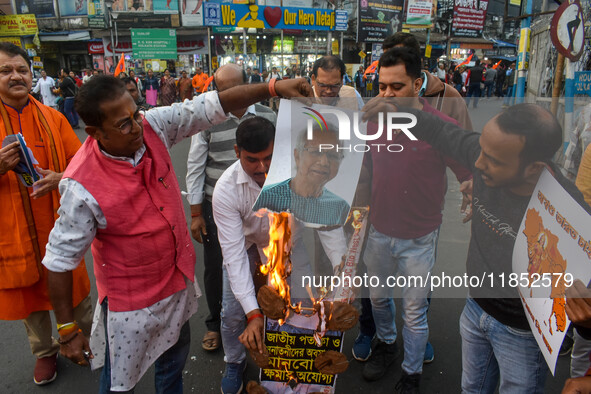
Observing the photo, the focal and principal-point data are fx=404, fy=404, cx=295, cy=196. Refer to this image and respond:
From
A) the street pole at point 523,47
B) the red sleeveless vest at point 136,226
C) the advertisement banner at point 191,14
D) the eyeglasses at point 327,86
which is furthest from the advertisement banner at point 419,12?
the red sleeveless vest at point 136,226

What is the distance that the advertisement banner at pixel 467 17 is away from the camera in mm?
23891

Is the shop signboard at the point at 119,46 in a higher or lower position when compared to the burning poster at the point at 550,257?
higher

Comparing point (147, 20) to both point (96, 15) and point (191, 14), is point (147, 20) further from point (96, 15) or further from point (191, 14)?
point (96, 15)

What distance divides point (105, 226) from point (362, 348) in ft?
6.00

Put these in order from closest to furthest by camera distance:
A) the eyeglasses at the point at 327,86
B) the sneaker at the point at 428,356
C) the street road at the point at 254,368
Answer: the street road at the point at 254,368
the sneaker at the point at 428,356
the eyeglasses at the point at 327,86

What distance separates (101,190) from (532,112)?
1.50 meters

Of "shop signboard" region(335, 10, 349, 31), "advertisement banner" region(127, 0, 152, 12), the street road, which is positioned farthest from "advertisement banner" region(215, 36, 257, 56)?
the street road

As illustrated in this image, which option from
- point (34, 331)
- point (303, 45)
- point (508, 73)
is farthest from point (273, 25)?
point (34, 331)

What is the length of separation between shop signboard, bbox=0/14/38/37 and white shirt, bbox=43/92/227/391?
2627 centimetres

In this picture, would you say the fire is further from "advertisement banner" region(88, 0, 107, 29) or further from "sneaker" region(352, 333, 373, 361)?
"advertisement banner" region(88, 0, 107, 29)

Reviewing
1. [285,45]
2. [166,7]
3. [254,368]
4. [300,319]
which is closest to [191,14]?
[166,7]

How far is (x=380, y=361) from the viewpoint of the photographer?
2529 mm

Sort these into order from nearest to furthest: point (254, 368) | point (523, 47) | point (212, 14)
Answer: point (254, 368)
point (523, 47)
point (212, 14)

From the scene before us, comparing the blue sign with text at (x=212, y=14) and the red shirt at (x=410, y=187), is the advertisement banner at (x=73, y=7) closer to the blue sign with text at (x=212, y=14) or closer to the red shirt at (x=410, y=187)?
the blue sign with text at (x=212, y=14)
